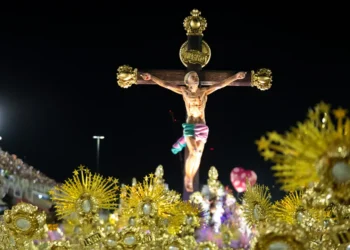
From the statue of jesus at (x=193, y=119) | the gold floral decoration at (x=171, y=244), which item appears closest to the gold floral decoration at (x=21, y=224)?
the gold floral decoration at (x=171, y=244)

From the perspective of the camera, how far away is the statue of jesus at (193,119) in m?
7.50

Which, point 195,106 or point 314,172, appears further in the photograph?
point 195,106

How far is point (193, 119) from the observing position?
7.71m

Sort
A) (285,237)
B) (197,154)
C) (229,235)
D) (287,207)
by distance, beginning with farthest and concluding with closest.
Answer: (197,154) < (229,235) < (287,207) < (285,237)

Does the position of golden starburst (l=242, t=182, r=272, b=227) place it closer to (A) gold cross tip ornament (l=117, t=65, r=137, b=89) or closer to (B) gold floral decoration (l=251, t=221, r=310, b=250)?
(B) gold floral decoration (l=251, t=221, r=310, b=250)

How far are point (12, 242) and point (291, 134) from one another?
6.78 feet

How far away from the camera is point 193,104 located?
7734 mm

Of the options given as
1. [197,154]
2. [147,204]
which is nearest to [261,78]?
[197,154]

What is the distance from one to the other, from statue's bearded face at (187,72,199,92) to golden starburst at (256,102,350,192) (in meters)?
5.50

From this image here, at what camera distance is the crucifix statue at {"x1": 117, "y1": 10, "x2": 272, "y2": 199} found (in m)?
7.59

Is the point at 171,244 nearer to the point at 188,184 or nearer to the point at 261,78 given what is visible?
the point at 188,184

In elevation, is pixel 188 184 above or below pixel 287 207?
above

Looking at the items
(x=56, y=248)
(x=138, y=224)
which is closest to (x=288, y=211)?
(x=138, y=224)

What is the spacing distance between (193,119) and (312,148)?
564 centimetres
